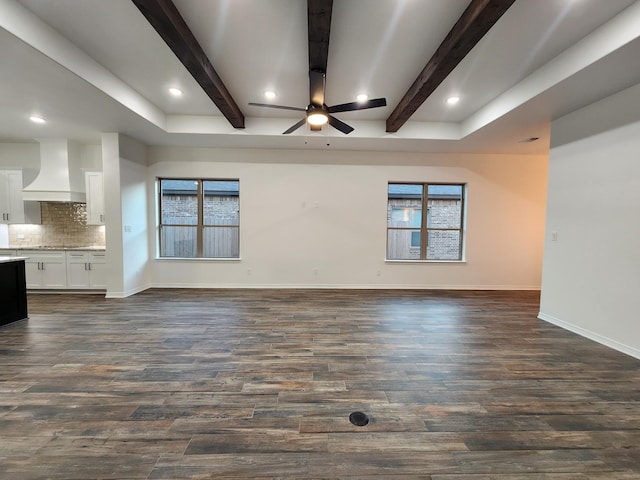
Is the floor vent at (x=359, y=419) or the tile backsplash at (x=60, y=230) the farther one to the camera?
the tile backsplash at (x=60, y=230)

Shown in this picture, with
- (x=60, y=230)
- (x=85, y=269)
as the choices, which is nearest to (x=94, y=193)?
(x=60, y=230)

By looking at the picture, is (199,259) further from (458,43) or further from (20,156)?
(458,43)

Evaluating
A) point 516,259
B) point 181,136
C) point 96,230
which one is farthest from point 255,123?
point 516,259

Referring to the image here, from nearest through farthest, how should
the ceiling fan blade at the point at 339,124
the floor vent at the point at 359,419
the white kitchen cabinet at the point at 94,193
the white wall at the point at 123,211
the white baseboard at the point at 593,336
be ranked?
the floor vent at the point at 359,419
the white baseboard at the point at 593,336
the ceiling fan blade at the point at 339,124
the white wall at the point at 123,211
the white kitchen cabinet at the point at 94,193

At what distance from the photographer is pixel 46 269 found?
488cm

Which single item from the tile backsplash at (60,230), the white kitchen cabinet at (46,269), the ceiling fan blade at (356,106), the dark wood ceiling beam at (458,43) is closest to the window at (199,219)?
the tile backsplash at (60,230)

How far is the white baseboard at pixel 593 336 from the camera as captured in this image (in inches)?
111

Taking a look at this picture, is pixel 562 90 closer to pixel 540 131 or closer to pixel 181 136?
pixel 540 131

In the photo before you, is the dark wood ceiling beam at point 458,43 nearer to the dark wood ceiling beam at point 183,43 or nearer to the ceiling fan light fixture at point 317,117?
the ceiling fan light fixture at point 317,117

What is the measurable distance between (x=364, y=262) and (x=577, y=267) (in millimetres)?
3239

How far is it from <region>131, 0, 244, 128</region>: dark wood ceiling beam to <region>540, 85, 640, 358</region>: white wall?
461 cm

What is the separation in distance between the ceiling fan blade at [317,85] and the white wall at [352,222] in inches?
92.5

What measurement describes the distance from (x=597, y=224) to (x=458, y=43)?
2777mm

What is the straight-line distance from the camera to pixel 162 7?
209 centimetres
